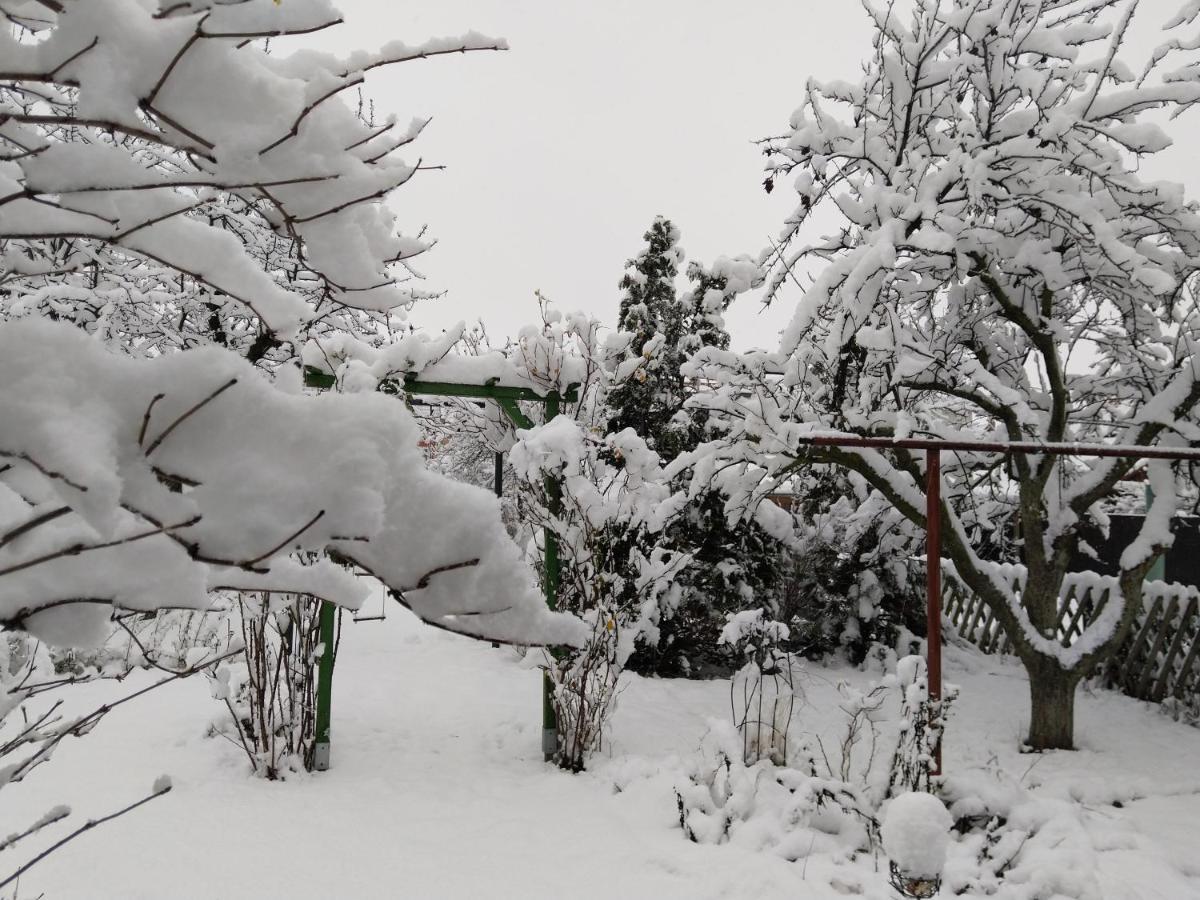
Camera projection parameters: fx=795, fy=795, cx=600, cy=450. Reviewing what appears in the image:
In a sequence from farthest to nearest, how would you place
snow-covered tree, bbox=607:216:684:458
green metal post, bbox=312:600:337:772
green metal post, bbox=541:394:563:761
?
snow-covered tree, bbox=607:216:684:458
green metal post, bbox=541:394:563:761
green metal post, bbox=312:600:337:772

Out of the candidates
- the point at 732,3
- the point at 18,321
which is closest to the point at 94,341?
the point at 18,321

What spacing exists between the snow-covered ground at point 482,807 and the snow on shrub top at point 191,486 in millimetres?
2508

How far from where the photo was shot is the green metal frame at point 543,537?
4070 mm

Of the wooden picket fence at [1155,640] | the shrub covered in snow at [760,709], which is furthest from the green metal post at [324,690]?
the wooden picket fence at [1155,640]

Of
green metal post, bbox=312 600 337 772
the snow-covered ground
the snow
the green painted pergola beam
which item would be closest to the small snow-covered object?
the snow

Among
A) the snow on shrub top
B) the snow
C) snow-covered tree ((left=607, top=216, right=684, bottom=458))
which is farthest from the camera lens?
snow-covered tree ((left=607, top=216, right=684, bottom=458))

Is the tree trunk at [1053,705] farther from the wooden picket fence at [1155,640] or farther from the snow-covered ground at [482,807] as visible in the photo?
the wooden picket fence at [1155,640]

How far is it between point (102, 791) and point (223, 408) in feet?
12.5

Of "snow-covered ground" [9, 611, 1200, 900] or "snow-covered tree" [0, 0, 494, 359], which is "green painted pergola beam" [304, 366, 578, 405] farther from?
"snow-covered tree" [0, 0, 494, 359]

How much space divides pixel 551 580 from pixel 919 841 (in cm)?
264

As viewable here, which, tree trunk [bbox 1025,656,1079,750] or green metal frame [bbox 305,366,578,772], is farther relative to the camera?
tree trunk [bbox 1025,656,1079,750]

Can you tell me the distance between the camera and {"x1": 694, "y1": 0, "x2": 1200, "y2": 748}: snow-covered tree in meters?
4.07

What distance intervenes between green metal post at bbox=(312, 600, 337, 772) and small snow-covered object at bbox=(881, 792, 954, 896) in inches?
115

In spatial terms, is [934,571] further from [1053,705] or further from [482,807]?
[482,807]
